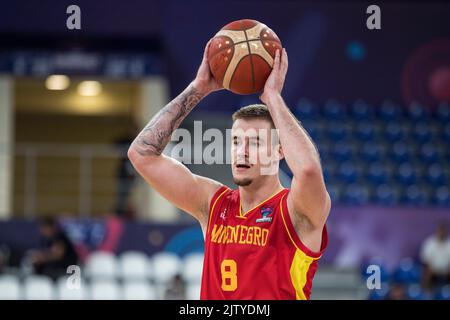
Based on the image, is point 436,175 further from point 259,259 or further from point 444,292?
point 259,259

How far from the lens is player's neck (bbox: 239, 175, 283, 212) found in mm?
4422

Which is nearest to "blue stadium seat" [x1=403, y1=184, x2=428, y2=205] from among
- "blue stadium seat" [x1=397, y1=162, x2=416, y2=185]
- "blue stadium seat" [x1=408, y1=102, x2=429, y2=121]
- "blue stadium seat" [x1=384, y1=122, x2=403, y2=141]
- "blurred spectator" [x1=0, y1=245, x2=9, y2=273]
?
"blue stadium seat" [x1=397, y1=162, x2=416, y2=185]

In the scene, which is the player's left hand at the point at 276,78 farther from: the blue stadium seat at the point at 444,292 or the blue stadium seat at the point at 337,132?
the blue stadium seat at the point at 337,132

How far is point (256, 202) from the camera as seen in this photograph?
4.42 m

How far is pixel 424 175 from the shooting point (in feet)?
49.6

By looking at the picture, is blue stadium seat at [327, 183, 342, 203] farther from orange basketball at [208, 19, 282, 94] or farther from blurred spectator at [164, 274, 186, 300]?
orange basketball at [208, 19, 282, 94]

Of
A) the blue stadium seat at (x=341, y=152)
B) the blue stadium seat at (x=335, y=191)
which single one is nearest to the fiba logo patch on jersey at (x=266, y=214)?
the blue stadium seat at (x=335, y=191)

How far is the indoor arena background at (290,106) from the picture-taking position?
13.1m

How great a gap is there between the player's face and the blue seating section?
9.93m

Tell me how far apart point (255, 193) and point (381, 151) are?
11.1 metres

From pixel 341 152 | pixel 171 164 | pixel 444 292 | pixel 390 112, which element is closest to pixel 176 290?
pixel 444 292

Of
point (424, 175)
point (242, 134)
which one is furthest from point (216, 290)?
point (424, 175)

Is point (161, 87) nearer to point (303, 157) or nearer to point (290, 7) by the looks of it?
point (290, 7)

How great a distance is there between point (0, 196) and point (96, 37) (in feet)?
11.2
